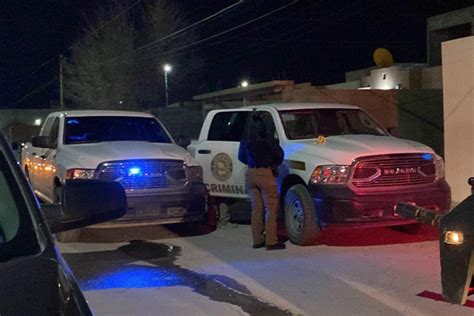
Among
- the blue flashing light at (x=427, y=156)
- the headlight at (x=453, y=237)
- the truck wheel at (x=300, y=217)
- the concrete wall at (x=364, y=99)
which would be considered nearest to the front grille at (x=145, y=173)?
the truck wheel at (x=300, y=217)

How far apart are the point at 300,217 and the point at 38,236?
6452 millimetres

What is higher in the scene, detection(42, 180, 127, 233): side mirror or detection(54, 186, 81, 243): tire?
detection(42, 180, 127, 233): side mirror

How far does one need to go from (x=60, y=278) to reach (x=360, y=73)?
39178mm

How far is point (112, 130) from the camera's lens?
35.3 ft

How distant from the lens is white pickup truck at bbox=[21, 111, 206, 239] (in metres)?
9.17

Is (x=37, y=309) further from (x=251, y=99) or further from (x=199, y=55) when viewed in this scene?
(x=199, y=55)

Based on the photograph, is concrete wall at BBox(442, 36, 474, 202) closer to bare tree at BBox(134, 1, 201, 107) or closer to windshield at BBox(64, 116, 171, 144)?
windshield at BBox(64, 116, 171, 144)

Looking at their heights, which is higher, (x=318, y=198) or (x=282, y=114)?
(x=282, y=114)

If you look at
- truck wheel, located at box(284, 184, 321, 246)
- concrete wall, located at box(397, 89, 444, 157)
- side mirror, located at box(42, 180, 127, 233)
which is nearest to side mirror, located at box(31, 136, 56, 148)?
truck wheel, located at box(284, 184, 321, 246)

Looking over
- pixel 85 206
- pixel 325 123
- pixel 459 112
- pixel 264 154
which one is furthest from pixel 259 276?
pixel 459 112

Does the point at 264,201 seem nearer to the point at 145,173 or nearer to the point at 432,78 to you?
the point at 145,173

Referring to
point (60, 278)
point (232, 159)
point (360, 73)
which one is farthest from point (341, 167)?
point (360, 73)

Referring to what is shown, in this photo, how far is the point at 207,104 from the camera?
27422 mm

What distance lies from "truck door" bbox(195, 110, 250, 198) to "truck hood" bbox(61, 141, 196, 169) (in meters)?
0.80
